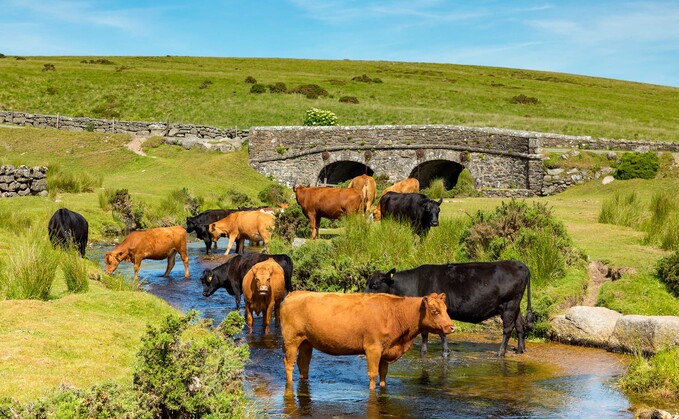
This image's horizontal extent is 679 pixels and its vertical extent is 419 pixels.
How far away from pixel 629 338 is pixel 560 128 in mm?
50745

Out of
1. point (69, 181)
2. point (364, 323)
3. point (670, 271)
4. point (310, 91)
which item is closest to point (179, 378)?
point (364, 323)

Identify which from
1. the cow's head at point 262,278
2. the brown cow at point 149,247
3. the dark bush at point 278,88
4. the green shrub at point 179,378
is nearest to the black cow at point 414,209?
the brown cow at point 149,247

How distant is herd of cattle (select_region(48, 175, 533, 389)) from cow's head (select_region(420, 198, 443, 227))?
1.0 inches

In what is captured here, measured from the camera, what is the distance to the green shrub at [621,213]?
23938 millimetres

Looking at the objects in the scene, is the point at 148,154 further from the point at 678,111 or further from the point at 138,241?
the point at 678,111

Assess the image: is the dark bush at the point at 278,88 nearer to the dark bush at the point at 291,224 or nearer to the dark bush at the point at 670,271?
the dark bush at the point at 291,224

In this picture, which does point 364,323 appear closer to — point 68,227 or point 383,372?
point 383,372

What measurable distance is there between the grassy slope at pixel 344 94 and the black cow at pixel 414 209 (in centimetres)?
3963

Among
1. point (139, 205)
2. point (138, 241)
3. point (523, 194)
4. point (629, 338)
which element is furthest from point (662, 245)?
point (523, 194)

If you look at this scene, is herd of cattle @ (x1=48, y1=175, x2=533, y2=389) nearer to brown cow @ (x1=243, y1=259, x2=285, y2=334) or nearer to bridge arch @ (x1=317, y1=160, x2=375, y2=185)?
brown cow @ (x1=243, y1=259, x2=285, y2=334)

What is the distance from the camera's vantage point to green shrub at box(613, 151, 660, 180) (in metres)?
40.2

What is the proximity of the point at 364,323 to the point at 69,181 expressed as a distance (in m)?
27.5

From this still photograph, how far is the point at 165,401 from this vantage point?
8531 millimetres

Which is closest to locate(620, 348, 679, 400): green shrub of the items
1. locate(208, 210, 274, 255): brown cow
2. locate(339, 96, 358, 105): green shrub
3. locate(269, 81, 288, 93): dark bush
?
locate(208, 210, 274, 255): brown cow
